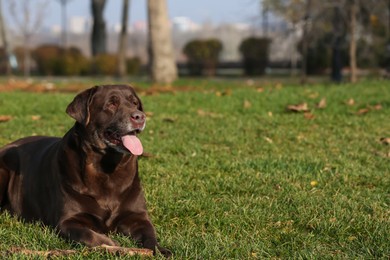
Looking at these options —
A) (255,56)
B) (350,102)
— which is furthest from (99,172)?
(255,56)

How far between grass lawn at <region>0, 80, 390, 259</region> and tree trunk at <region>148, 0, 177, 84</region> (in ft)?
20.5

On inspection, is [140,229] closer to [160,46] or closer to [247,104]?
[247,104]

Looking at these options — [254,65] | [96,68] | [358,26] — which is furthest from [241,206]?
[96,68]

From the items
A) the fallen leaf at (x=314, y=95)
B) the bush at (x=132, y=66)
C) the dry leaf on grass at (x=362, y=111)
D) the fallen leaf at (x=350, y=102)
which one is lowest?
the bush at (x=132, y=66)

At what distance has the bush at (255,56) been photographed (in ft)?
108

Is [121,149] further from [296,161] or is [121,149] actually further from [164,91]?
[164,91]

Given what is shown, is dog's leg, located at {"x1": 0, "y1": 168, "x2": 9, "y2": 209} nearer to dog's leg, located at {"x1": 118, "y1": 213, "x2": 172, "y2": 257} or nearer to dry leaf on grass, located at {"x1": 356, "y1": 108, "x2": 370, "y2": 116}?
dog's leg, located at {"x1": 118, "y1": 213, "x2": 172, "y2": 257}

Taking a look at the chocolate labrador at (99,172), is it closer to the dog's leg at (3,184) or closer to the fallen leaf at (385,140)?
the dog's leg at (3,184)

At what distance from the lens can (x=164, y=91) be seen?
545 inches

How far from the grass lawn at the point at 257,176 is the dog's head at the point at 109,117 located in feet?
2.19

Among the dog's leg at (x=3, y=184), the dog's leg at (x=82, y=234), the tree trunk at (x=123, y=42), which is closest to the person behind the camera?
the dog's leg at (x=82, y=234)

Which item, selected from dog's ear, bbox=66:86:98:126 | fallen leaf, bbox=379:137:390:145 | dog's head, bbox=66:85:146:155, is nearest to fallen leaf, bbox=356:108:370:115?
fallen leaf, bbox=379:137:390:145

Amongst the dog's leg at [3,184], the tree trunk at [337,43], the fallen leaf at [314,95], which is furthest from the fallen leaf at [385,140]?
the tree trunk at [337,43]

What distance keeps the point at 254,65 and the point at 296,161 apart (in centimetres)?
2647
